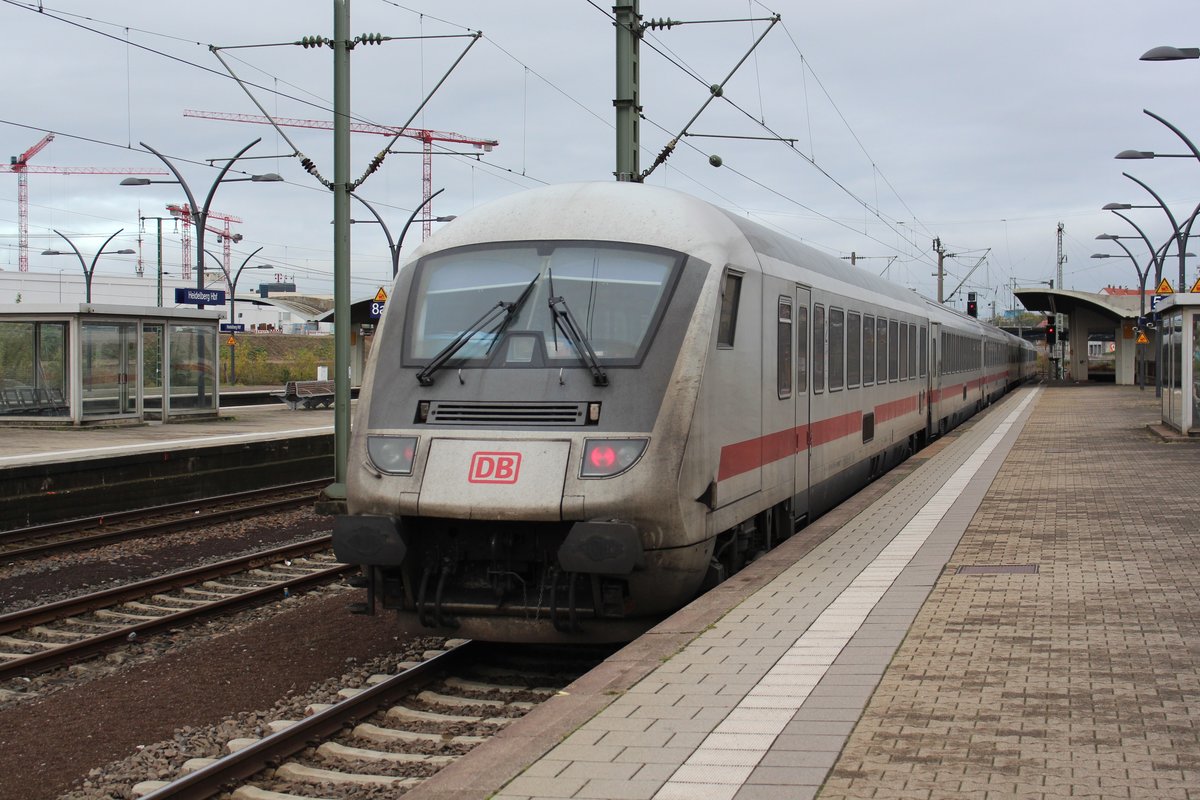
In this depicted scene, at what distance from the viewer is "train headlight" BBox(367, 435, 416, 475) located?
25.2 ft

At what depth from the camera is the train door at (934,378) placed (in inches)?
896

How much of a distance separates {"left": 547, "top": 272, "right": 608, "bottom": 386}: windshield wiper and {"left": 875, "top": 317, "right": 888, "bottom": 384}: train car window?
27.4ft

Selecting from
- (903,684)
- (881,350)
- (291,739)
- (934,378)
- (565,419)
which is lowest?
(291,739)

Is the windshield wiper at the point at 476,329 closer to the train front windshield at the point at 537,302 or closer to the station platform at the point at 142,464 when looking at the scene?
the train front windshield at the point at 537,302

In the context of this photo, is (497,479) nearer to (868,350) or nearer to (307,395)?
(868,350)

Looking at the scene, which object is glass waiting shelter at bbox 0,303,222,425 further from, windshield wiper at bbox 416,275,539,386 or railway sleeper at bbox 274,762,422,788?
railway sleeper at bbox 274,762,422,788

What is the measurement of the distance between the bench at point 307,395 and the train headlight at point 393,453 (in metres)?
26.7

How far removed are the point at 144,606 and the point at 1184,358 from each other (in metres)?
18.7

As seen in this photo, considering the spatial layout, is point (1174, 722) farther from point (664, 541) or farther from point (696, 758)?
point (664, 541)

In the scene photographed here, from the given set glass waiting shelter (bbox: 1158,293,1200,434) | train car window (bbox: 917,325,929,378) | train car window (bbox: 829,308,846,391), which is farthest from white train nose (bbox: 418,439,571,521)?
glass waiting shelter (bbox: 1158,293,1200,434)

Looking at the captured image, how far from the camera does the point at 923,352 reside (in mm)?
21500

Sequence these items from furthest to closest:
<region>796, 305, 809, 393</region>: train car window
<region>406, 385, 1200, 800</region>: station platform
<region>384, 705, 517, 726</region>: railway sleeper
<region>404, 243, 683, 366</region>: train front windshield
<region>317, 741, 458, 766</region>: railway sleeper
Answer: <region>796, 305, 809, 393</region>: train car window < <region>404, 243, 683, 366</region>: train front windshield < <region>384, 705, 517, 726</region>: railway sleeper < <region>317, 741, 458, 766</region>: railway sleeper < <region>406, 385, 1200, 800</region>: station platform

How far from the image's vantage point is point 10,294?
92438 mm

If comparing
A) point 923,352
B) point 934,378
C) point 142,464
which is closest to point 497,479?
point 142,464
